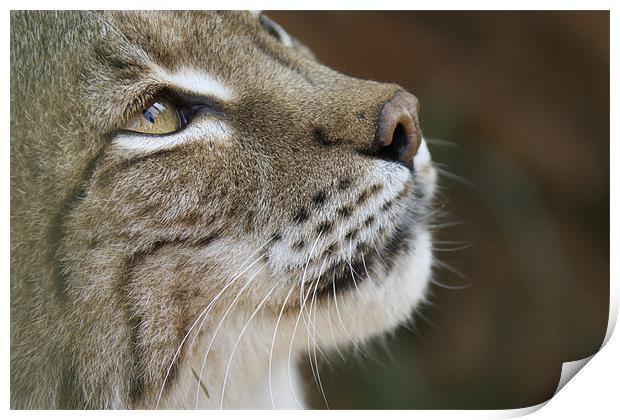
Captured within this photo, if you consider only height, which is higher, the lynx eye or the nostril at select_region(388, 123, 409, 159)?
the nostril at select_region(388, 123, 409, 159)

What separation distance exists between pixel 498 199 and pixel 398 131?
67 centimetres

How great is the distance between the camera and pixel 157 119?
135 cm

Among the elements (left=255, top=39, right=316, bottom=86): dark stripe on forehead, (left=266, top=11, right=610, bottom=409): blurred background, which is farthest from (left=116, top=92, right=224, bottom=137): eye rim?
(left=266, top=11, right=610, bottom=409): blurred background

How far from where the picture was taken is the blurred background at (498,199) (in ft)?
5.26

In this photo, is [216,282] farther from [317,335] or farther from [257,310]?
[317,335]

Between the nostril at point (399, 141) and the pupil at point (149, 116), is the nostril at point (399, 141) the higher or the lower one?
the higher one

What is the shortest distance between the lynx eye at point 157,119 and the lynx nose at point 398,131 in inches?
14.7

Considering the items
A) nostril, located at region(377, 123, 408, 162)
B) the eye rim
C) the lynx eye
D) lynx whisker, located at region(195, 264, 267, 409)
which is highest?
nostril, located at region(377, 123, 408, 162)

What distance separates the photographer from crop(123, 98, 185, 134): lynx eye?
133cm

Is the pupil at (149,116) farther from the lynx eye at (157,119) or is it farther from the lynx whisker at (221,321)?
the lynx whisker at (221,321)

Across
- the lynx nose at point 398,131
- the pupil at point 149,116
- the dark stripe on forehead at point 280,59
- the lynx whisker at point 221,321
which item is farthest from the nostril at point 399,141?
the pupil at point 149,116

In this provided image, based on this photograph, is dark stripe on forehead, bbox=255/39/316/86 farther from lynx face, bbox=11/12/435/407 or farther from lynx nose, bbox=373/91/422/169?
lynx nose, bbox=373/91/422/169

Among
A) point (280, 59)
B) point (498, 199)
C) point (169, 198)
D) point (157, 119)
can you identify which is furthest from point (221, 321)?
point (498, 199)

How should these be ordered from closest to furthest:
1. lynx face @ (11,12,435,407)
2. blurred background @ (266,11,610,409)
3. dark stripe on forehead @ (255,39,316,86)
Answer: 1. lynx face @ (11,12,435,407)
2. dark stripe on forehead @ (255,39,316,86)
3. blurred background @ (266,11,610,409)
